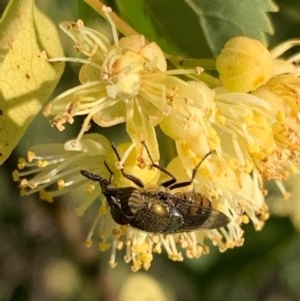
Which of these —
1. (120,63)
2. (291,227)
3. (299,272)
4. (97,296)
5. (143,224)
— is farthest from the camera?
(299,272)

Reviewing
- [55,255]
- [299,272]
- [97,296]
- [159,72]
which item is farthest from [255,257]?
[159,72]

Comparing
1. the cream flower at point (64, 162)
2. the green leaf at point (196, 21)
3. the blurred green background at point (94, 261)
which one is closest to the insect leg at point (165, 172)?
the cream flower at point (64, 162)

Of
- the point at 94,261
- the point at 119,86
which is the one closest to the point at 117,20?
the point at 119,86

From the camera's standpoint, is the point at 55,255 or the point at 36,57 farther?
the point at 55,255

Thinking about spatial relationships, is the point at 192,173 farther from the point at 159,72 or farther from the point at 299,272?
the point at 299,272

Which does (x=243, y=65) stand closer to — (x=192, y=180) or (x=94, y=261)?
(x=192, y=180)

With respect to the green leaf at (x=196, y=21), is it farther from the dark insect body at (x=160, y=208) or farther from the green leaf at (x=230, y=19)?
the dark insect body at (x=160, y=208)
